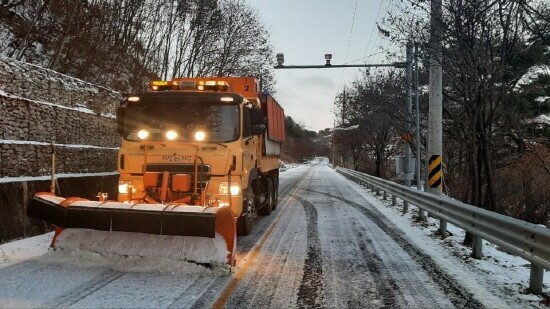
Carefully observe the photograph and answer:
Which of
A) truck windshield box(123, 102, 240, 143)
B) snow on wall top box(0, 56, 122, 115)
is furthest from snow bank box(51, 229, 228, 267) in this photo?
snow on wall top box(0, 56, 122, 115)

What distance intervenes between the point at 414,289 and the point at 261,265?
7.11 ft

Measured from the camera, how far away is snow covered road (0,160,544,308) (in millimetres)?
5020

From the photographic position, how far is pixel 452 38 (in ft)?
32.3

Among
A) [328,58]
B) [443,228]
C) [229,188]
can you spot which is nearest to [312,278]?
[229,188]

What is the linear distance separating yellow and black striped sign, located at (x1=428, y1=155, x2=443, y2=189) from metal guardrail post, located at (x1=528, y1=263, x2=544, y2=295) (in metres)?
5.90

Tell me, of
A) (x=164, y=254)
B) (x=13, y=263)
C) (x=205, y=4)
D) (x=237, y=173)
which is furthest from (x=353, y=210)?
(x=205, y=4)

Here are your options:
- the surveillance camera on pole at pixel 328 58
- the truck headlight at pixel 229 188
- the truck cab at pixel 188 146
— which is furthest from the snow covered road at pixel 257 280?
the surveillance camera on pole at pixel 328 58

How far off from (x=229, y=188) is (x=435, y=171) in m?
6.09

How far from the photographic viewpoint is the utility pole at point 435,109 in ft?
32.9

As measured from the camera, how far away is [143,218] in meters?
6.18

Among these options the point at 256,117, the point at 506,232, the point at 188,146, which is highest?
the point at 256,117

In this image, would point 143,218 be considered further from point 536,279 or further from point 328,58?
point 328,58

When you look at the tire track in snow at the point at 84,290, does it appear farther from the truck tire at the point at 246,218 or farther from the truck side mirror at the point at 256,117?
the truck side mirror at the point at 256,117

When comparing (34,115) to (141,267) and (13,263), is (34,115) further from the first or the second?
(141,267)
